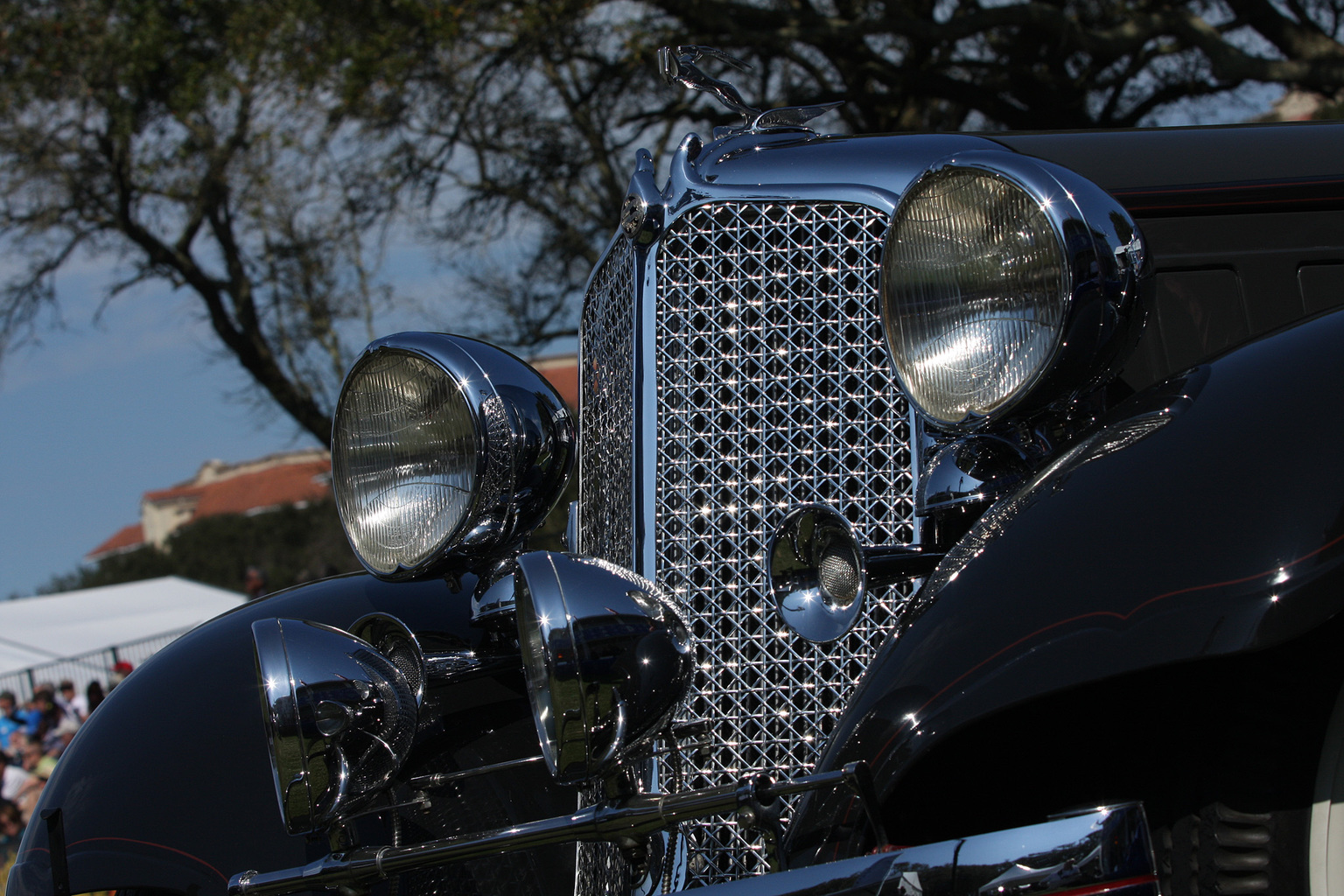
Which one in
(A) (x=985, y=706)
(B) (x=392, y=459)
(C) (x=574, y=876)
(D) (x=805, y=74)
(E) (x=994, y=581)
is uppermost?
(D) (x=805, y=74)

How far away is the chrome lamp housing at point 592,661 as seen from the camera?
1.37 meters

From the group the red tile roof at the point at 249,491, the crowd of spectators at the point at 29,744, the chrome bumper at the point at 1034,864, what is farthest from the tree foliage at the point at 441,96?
the red tile roof at the point at 249,491

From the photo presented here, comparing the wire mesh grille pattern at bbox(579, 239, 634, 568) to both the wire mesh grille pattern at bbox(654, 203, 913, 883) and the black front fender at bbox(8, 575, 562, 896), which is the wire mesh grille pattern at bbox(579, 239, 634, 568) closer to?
the wire mesh grille pattern at bbox(654, 203, 913, 883)

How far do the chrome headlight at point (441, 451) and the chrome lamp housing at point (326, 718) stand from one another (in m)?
0.31

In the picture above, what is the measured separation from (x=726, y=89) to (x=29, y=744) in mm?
7726

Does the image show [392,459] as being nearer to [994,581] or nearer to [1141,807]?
[994,581]

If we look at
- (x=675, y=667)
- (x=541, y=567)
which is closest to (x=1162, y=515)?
(x=675, y=667)

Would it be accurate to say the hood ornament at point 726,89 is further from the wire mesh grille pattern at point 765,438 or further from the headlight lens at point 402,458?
the headlight lens at point 402,458

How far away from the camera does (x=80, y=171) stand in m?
12.2

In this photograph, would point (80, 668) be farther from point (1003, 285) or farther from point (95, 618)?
point (1003, 285)

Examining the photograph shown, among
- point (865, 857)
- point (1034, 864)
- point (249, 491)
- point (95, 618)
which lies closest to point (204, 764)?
point (865, 857)

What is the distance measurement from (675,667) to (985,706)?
36 cm

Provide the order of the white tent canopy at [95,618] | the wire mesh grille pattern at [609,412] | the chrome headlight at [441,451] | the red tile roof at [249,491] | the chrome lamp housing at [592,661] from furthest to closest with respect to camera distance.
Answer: the red tile roof at [249,491]
the white tent canopy at [95,618]
the wire mesh grille pattern at [609,412]
the chrome headlight at [441,451]
the chrome lamp housing at [592,661]

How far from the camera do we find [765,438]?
2.03m
